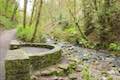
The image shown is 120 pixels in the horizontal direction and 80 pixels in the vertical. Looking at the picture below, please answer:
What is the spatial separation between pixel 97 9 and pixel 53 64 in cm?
901

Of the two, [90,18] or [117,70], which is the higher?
[90,18]

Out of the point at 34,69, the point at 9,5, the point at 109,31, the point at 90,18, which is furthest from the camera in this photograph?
the point at 9,5

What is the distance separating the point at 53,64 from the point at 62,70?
0.86 meters

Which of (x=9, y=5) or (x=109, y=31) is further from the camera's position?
(x=9, y=5)

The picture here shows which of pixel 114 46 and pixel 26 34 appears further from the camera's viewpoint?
pixel 26 34

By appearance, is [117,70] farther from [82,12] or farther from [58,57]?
[82,12]


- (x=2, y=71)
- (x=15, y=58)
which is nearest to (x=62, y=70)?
(x=2, y=71)

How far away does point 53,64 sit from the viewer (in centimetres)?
938

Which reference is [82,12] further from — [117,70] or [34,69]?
[34,69]

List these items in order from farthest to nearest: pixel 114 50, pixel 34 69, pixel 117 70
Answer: pixel 114 50
pixel 117 70
pixel 34 69

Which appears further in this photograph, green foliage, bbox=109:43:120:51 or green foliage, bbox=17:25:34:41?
green foliage, bbox=17:25:34:41

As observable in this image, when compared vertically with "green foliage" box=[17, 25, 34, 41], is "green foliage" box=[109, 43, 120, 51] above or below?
below

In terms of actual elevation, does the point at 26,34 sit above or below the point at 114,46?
above

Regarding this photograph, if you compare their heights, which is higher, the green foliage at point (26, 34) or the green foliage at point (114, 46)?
the green foliage at point (26, 34)
